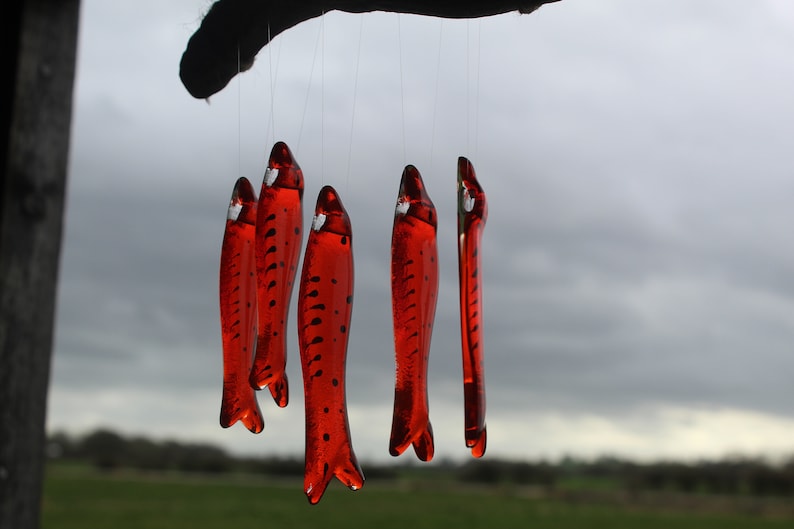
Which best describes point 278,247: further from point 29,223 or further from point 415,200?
point 29,223

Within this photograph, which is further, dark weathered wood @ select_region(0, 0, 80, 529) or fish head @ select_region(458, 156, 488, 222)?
fish head @ select_region(458, 156, 488, 222)

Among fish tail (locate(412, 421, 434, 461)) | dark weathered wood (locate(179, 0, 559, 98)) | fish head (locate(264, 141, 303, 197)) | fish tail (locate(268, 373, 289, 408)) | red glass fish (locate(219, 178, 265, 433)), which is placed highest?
dark weathered wood (locate(179, 0, 559, 98))

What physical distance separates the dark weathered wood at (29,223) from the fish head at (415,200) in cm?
98

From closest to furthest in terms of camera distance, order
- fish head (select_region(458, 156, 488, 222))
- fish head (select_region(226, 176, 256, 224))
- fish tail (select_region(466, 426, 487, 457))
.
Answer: fish tail (select_region(466, 426, 487, 457)), fish head (select_region(458, 156, 488, 222)), fish head (select_region(226, 176, 256, 224))

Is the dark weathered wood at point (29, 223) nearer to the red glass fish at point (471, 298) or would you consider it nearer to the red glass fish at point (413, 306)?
the red glass fish at point (413, 306)

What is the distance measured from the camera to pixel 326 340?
2691 millimetres

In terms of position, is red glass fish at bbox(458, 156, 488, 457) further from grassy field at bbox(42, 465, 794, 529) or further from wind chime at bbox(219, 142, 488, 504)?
grassy field at bbox(42, 465, 794, 529)

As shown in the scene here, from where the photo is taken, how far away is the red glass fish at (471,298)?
2.48 metres

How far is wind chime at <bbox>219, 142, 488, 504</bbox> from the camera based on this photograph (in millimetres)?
2566

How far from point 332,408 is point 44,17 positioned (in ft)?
4.51

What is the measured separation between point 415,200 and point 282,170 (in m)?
0.47

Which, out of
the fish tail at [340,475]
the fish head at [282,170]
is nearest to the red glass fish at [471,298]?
the fish tail at [340,475]

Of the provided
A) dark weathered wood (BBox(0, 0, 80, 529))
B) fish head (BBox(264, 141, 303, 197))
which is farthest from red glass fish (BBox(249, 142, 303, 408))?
dark weathered wood (BBox(0, 0, 80, 529))

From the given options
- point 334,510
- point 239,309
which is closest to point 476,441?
point 239,309
